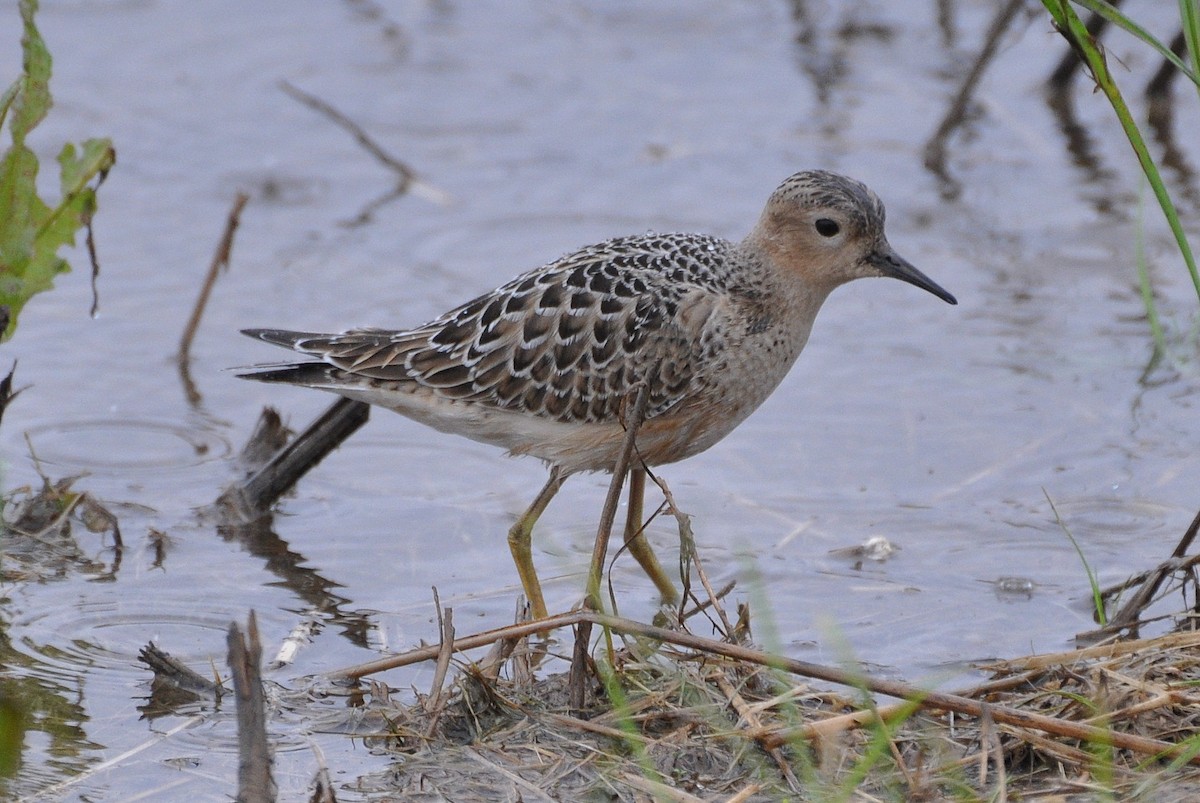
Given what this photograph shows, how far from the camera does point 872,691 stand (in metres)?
4.66

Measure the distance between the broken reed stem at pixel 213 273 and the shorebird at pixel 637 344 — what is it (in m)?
1.88

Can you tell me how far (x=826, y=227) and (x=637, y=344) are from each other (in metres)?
0.90

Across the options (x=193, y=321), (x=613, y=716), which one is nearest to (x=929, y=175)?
(x=193, y=321)

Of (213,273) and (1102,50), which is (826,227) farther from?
(213,273)

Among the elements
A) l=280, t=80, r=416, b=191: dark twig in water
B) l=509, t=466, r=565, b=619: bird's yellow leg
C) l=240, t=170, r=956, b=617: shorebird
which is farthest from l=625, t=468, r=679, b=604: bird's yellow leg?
l=280, t=80, r=416, b=191: dark twig in water

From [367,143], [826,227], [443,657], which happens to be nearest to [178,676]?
[443,657]

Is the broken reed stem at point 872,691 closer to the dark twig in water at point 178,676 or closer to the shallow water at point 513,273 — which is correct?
the shallow water at point 513,273

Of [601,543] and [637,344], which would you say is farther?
[637,344]

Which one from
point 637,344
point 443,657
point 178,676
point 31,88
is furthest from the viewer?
point 637,344

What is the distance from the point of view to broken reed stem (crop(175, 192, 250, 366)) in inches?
331

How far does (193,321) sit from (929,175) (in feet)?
18.0

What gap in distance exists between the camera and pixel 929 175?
452 inches

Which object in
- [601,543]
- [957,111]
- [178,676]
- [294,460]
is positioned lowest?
[294,460]

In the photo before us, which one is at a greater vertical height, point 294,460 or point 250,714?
point 250,714
